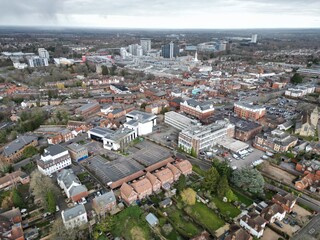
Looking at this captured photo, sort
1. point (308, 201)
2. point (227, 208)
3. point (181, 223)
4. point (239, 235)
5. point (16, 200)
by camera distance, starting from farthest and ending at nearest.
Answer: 1. point (308, 201)
2. point (227, 208)
3. point (16, 200)
4. point (181, 223)
5. point (239, 235)

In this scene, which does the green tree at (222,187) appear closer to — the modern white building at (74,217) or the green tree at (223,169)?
the green tree at (223,169)

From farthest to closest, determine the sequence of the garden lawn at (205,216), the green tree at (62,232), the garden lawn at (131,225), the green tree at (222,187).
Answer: the green tree at (222,187), the garden lawn at (205,216), the garden lawn at (131,225), the green tree at (62,232)

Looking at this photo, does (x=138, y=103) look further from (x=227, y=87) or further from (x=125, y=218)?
(x=125, y=218)

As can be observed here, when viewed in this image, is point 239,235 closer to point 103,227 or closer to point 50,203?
point 103,227

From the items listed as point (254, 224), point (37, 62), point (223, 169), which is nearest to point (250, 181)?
point (223, 169)

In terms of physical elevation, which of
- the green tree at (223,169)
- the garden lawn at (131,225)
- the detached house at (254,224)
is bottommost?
the garden lawn at (131,225)

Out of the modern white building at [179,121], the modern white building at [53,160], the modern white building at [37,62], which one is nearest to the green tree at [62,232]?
the modern white building at [53,160]
